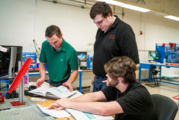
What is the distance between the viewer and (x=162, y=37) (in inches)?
262

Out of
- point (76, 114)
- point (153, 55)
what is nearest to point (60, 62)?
point (76, 114)

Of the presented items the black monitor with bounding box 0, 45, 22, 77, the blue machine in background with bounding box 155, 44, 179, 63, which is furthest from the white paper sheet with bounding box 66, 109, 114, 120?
the blue machine in background with bounding box 155, 44, 179, 63

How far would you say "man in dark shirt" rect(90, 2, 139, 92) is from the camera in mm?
1264

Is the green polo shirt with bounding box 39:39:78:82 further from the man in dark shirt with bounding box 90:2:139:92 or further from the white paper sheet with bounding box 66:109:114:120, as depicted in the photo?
the white paper sheet with bounding box 66:109:114:120

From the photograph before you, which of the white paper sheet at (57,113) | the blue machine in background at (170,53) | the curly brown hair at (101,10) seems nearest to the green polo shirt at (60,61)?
the curly brown hair at (101,10)

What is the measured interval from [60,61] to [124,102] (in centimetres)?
97

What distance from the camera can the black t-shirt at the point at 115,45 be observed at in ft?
4.13

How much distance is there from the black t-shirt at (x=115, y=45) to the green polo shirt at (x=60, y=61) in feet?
1.10

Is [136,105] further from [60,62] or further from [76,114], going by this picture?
[60,62]

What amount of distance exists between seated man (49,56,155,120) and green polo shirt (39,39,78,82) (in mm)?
664

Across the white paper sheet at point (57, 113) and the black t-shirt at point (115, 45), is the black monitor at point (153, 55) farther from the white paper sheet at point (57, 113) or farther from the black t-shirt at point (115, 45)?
the white paper sheet at point (57, 113)

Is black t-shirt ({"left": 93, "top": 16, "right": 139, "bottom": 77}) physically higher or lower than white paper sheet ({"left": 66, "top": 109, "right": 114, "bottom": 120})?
higher

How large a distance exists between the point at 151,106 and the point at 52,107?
65 cm

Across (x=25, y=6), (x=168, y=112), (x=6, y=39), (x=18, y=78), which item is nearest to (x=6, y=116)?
(x=18, y=78)
